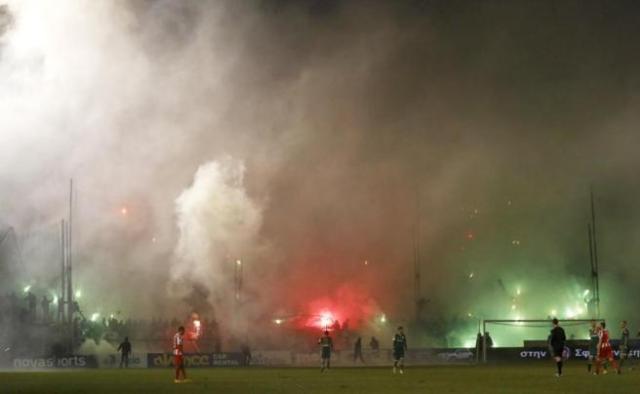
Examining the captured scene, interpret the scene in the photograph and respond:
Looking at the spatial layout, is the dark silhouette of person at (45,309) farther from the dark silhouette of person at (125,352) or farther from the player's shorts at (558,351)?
the player's shorts at (558,351)

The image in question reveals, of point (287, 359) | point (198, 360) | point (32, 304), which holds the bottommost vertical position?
point (287, 359)

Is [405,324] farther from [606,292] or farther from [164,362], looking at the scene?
[164,362]

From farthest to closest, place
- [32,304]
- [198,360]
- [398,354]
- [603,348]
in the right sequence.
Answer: [32,304], [198,360], [398,354], [603,348]

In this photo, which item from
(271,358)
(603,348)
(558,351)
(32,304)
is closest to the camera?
(558,351)

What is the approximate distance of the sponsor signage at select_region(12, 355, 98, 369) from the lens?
172ft

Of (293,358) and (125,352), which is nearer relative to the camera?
(125,352)

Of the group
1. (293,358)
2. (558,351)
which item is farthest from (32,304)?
(558,351)

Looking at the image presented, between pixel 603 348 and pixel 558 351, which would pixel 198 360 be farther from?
pixel 558 351

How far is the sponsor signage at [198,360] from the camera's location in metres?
53.6

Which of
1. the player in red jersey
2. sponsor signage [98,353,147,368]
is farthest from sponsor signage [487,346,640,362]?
sponsor signage [98,353,147,368]

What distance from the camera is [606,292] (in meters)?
89.1

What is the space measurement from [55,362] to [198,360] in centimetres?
843

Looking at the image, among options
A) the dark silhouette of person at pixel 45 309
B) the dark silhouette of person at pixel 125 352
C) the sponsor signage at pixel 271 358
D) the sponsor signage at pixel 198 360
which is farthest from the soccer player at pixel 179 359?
the dark silhouette of person at pixel 45 309

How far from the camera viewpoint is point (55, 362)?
5250cm
